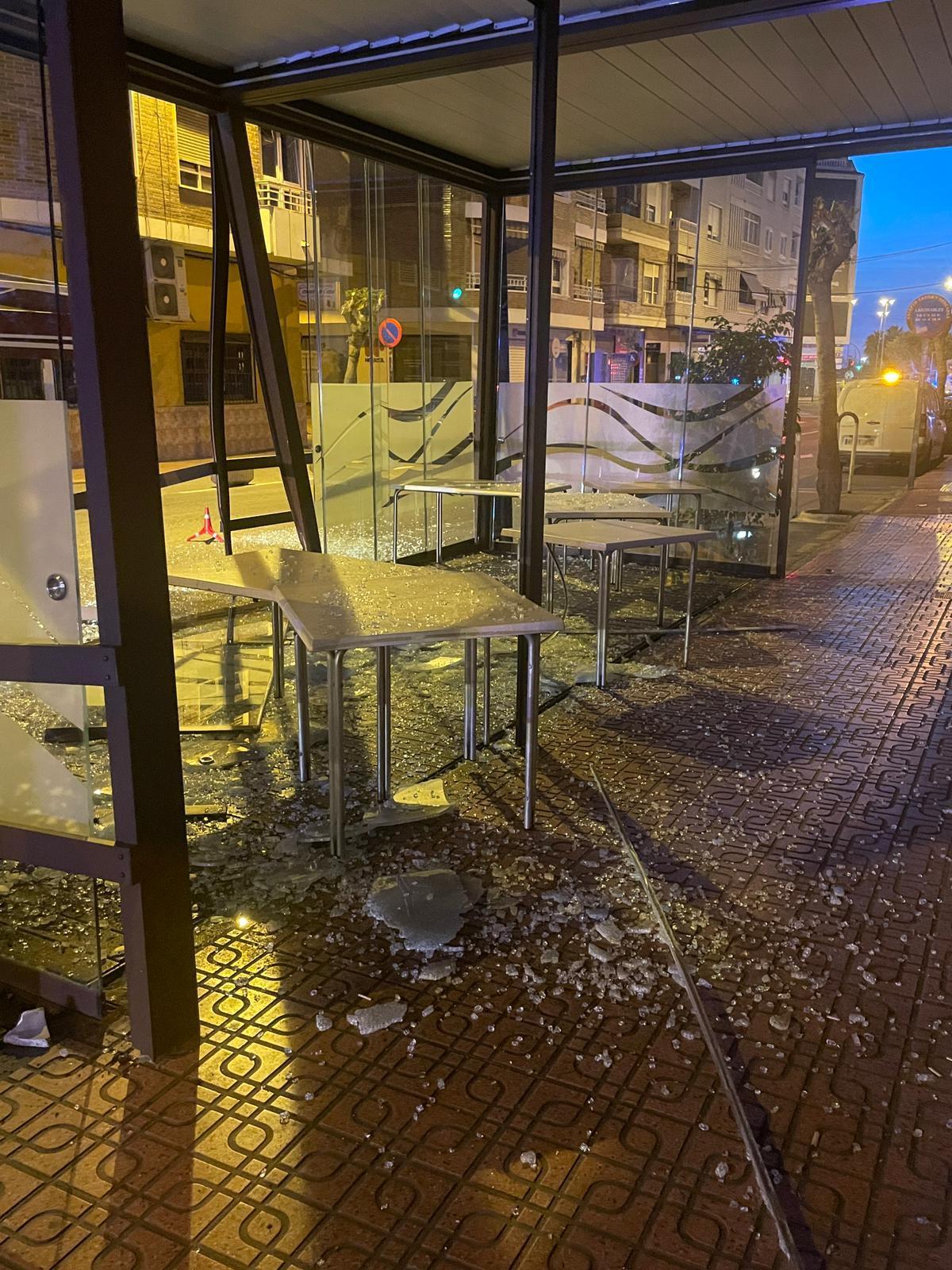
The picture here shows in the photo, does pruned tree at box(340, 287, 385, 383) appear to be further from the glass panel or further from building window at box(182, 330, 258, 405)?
building window at box(182, 330, 258, 405)

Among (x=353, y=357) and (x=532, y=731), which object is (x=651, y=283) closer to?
(x=353, y=357)

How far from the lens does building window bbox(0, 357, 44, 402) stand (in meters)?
2.32

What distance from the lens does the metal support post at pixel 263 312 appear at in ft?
19.8

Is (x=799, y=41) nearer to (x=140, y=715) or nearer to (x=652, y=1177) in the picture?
(x=140, y=715)

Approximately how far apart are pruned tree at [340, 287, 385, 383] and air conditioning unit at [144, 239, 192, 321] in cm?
156

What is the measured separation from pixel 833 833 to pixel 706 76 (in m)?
4.51

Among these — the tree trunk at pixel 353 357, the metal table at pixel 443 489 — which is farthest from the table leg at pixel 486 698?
the tree trunk at pixel 353 357

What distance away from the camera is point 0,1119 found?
224 centimetres

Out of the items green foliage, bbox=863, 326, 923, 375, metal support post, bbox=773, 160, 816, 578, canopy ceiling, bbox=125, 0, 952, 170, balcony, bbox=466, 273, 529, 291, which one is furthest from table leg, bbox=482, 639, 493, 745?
green foliage, bbox=863, 326, 923, 375

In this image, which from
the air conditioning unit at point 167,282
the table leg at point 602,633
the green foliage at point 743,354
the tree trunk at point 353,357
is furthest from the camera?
the green foliage at point 743,354

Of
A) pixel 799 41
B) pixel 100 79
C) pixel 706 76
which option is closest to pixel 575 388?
pixel 706 76

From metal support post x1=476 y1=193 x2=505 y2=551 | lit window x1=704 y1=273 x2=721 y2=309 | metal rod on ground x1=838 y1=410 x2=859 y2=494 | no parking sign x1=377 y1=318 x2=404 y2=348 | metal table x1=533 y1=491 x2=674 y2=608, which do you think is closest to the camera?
metal table x1=533 y1=491 x2=674 y2=608

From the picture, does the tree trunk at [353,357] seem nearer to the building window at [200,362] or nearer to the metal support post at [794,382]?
the metal support post at [794,382]

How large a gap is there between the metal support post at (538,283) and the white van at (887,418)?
639 inches
